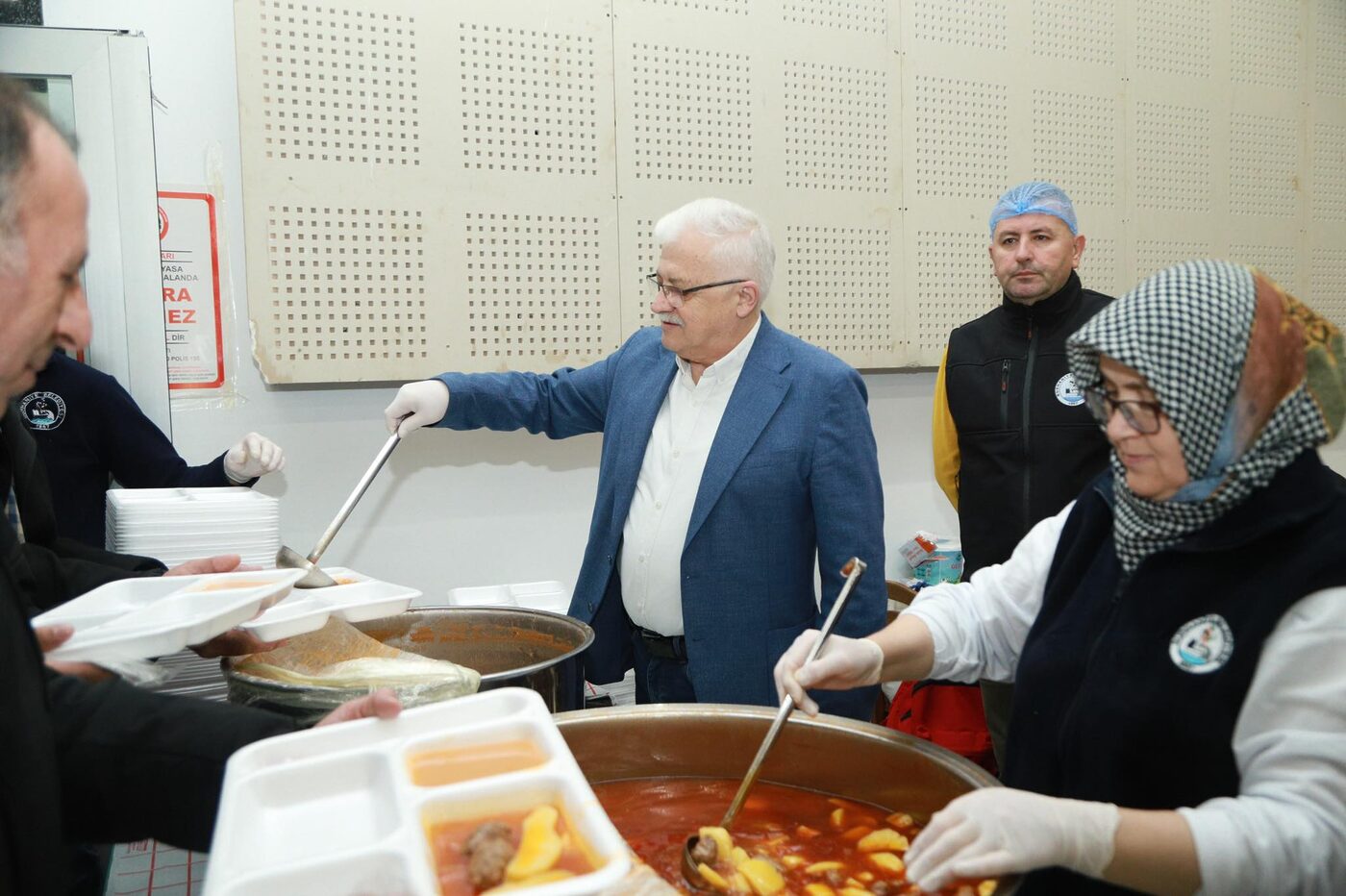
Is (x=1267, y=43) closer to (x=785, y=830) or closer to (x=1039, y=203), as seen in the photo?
(x=1039, y=203)

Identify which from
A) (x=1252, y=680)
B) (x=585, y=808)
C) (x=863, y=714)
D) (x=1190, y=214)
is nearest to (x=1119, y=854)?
(x=1252, y=680)

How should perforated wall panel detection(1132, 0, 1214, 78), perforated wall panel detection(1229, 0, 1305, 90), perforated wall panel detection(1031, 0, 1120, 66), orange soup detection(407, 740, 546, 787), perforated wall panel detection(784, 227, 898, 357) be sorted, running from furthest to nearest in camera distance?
perforated wall panel detection(1229, 0, 1305, 90), perforated wall panel detection(1132, 0, 1214, 78), perforated wall panel detection(1031, 0, 1120, 66), perforated wall panel detection(784, 227, 898, 357), orange soup detection(407, 740, 546, 787)

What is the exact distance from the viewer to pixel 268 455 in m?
2.53

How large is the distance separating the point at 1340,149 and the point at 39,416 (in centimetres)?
565

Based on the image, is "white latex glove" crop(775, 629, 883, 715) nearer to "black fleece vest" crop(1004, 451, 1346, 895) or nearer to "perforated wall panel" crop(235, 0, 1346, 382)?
"black fleece vest" crop(1004, 451, 1346, 895)

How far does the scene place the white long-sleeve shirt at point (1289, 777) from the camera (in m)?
1.03

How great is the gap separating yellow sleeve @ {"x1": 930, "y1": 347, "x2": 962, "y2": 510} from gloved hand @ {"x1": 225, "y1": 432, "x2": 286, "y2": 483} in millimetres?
2212

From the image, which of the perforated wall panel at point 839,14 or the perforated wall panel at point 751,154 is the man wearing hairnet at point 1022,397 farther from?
the perforated wall panel at point 839,14

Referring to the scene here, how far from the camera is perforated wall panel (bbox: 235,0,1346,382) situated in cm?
292

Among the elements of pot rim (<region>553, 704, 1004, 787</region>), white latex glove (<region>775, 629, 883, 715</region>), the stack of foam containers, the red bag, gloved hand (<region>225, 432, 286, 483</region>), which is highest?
gloved hand (<region>225, 432, 286, 483</region>)

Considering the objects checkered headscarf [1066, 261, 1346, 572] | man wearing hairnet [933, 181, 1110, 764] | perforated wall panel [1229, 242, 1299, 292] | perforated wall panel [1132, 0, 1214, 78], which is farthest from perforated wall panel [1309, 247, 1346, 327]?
checkered headscarf [1066, 261, 1346, 572]

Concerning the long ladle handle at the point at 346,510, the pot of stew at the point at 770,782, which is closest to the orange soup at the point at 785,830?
the pot of stew at the point at 770,782

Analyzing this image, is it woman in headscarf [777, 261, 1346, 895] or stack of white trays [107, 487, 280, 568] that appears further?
stack of white trays [107, 487, 280, 568]

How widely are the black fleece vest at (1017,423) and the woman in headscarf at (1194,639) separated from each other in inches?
64.5
